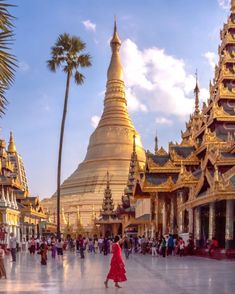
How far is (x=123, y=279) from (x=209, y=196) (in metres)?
Answer: 13.5

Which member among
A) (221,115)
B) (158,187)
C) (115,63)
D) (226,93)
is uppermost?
(115,63)

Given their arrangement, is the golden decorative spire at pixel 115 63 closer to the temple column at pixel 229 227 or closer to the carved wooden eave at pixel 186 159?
the carved wooden eave at pixel 186 159

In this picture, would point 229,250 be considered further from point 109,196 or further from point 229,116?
point 109,196

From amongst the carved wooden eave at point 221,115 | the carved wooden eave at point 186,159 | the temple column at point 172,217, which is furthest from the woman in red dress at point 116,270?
the temple column at point 172,217

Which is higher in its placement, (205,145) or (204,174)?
(205,145)

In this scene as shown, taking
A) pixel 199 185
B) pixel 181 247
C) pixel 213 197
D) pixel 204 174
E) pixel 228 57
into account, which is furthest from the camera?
pixel 228 57

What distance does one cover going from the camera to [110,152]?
320 ft

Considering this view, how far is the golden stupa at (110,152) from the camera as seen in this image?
93.9 metres

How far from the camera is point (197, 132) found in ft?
145

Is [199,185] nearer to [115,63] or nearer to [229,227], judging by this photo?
[229,227]

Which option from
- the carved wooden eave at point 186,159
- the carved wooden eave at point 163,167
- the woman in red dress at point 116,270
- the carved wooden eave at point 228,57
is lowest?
the woman in red dress at point 116,270

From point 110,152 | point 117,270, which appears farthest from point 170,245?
point 110,152

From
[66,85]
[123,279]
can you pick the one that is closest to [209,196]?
[123,279]

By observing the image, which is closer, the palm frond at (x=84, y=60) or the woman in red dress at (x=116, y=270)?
the woman in red dress at (x=116, y=270)
